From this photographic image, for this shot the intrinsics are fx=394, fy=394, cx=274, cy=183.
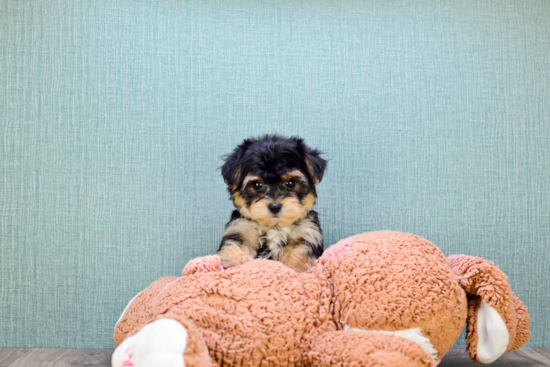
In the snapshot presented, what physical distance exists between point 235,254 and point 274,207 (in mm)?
296

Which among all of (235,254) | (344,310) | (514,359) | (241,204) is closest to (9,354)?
(235,254)

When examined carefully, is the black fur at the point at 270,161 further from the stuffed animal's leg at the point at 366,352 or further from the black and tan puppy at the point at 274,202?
the stuffed animal's leg at the point at 366,352

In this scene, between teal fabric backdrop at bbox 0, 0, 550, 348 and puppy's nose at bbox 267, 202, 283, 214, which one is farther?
teal fabric backdrop at bbox 0, 0, 550, 348

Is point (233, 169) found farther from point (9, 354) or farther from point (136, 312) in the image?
point (9, 354)

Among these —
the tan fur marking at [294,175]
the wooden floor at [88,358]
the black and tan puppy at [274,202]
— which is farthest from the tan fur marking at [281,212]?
the wooden floor at [88,358]

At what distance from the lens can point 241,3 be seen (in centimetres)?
256

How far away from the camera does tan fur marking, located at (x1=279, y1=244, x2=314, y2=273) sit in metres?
1.93

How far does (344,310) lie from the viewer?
1.47m

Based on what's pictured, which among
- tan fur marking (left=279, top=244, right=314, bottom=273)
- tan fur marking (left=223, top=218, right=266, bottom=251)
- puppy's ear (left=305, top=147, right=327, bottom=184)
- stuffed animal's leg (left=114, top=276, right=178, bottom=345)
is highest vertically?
puppy's ear (left=305, top=147, right=327, bottom=184)

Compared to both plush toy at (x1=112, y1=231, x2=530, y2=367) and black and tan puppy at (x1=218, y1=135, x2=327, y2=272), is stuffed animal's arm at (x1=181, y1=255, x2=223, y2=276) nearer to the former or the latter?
plush toy at (x1=112, y1=231, x2=530, y2=367)

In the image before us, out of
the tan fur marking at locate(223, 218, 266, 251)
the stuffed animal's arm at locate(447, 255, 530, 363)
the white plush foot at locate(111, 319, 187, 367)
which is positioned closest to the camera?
the white plush foot at locate(111, 319, 187, 367)

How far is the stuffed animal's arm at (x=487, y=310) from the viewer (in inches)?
59.2

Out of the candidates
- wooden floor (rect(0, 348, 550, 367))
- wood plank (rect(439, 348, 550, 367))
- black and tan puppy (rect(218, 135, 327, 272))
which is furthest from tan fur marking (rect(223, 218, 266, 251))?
wood plank (rect(439, 348, 550, 367))

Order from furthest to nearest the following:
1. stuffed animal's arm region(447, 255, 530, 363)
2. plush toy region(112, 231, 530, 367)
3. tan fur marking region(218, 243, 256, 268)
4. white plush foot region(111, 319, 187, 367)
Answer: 1. tan fur marking region(218, 243, 256, 268)
2. stuffed animal's arm region(447, 255, 530, 363)
3. plush toy region(112, 231, 530, 367)
4. white plush foot region(111, 319, 187, 367)
